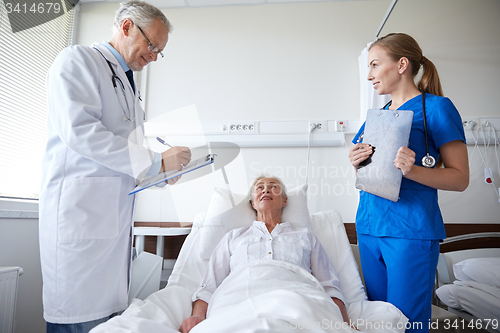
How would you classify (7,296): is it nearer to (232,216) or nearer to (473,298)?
(232,216)

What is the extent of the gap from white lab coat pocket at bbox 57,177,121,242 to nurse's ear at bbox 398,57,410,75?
1.15 m

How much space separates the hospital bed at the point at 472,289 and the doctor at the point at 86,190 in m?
1.46

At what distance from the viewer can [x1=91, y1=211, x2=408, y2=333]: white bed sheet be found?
3.21 feet

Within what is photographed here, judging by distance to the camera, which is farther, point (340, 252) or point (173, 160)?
point (340, 252)

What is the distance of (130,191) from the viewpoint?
4.08 ft

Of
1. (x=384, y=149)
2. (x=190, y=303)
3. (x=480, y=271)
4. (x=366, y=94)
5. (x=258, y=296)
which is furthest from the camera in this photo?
(x=366, y=94)

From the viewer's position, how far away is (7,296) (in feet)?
4.47

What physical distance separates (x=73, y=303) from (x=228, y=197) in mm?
1085

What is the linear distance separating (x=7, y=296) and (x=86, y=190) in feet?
2.35

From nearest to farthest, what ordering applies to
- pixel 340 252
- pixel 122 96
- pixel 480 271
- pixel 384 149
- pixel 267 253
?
pixel 384 149
pixel 122 96
pixel 267 253
pixel 480 271
pixel 340 252

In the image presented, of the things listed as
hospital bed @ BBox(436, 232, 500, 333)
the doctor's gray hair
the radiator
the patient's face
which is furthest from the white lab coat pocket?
hospital bed @ BBox(436, 232, 500, 333)

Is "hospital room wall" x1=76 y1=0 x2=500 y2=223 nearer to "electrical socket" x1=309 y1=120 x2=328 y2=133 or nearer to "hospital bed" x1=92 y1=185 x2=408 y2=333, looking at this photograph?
"electrical socket" x1=309 y1=120 x2=328 y2=133

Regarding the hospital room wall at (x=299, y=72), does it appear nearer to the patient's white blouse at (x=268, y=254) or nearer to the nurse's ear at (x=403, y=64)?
the patient's white blouse at (x=268, y=254)

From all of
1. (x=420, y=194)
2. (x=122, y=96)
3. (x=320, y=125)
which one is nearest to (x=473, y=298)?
(x=420, y=194)
